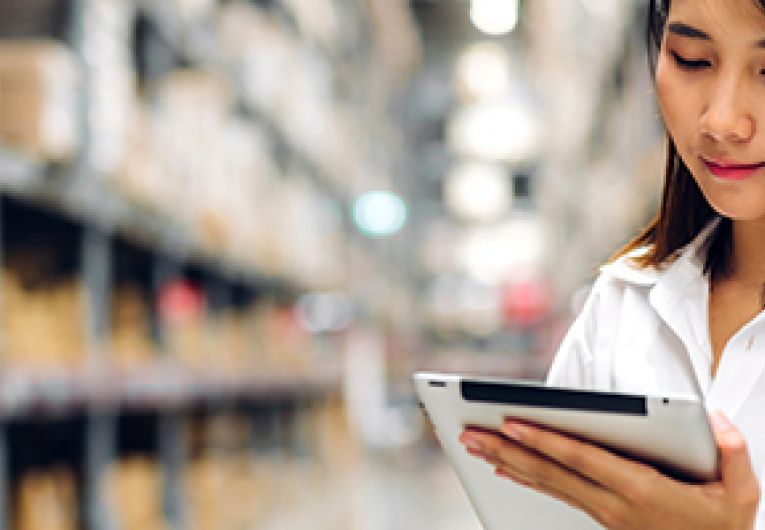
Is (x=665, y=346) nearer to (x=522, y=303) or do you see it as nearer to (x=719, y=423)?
(x=719, y=423)

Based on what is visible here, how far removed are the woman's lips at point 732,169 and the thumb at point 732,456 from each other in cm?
22

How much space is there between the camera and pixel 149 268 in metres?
4.24

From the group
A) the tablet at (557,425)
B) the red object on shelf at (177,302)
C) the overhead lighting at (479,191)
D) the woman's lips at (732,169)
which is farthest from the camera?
the overhead lighting at (479,191)

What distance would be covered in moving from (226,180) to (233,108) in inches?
22.2

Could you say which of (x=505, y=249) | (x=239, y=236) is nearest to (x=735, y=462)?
(x=239, y=236)

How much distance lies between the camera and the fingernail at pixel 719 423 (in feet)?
2.91

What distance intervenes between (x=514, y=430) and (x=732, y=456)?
0.18m

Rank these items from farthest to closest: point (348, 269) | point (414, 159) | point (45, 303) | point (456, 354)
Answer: point (414, 159) → point (456, 354) → point (348, 269) → point (45, 303)

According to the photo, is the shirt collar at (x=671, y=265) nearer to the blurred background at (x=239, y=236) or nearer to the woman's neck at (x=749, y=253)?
the woman's neck at (x=749, y=253)

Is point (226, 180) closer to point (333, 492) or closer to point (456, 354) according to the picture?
point (333, 492)

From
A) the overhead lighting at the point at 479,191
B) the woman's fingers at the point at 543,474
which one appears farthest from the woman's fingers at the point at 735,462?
the overhead lighting at the point at 479,191

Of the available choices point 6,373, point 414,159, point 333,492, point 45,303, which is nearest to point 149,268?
point 45,303

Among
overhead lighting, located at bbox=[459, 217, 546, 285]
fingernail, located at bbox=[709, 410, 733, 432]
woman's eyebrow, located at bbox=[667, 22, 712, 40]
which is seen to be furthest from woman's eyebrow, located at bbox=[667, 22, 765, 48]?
overhead lighting, located at bbox=[459, 217, 546, 285]

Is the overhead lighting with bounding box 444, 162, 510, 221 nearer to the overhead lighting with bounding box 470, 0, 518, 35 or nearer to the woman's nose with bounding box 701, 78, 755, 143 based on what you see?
the overhead lighting with bounding box 470, 0, 518, 35
